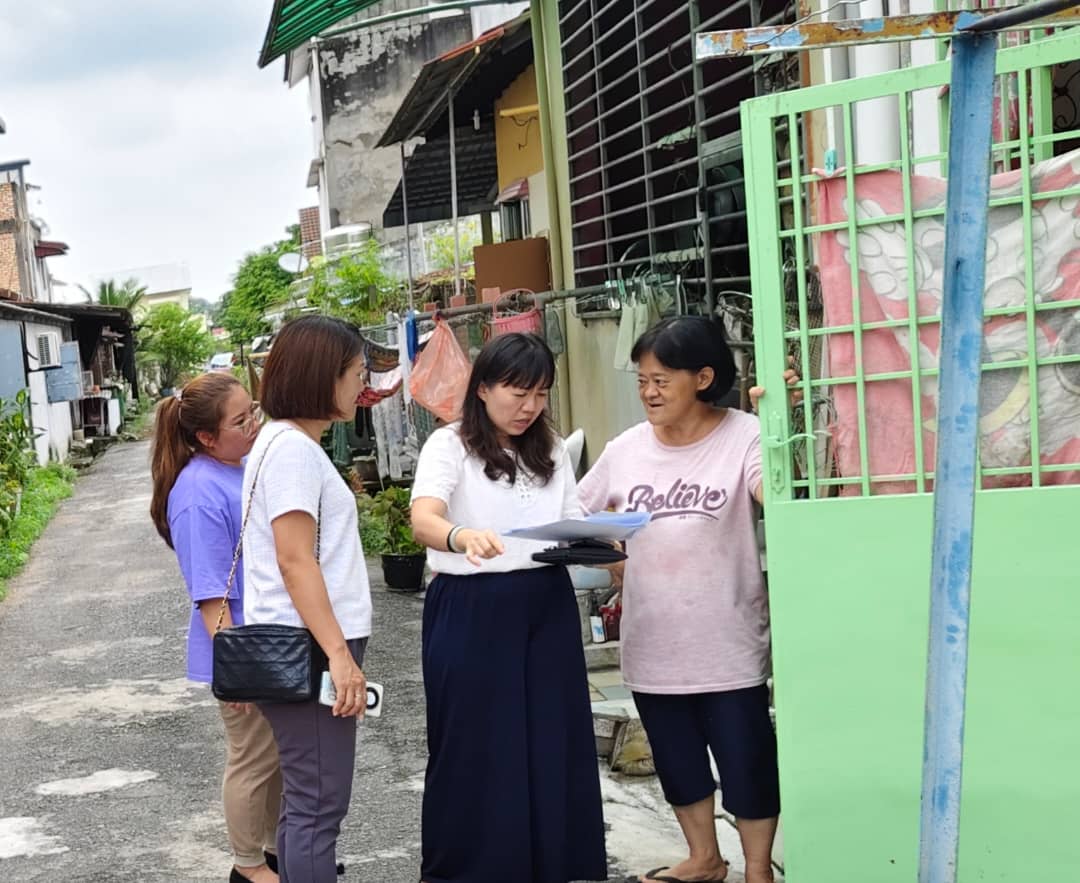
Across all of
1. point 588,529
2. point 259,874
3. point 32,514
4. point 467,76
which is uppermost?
point 467,76

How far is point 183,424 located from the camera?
12.9 feet

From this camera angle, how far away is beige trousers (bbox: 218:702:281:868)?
3908 millimetres

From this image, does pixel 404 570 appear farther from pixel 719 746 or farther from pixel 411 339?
pixel 719 746

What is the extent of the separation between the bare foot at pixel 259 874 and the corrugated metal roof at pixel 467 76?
643 cm

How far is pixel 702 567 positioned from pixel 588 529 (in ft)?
1.86

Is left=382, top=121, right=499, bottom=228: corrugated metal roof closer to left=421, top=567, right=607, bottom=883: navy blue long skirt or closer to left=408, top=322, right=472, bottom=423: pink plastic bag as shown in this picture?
left=408, top=322, right=472, bottom=423: pink plastic bag

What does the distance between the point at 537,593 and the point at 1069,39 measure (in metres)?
1.86

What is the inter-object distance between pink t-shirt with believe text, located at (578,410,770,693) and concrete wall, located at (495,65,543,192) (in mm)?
7921

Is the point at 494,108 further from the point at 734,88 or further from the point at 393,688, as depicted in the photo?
the point at 393,688

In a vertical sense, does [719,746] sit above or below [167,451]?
below

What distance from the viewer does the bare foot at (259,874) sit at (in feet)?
13.1

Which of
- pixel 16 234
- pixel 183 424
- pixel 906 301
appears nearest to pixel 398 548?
pixel 183 424

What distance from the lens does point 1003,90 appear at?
3.40m

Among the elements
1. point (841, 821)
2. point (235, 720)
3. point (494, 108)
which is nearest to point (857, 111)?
point (841, 821)
